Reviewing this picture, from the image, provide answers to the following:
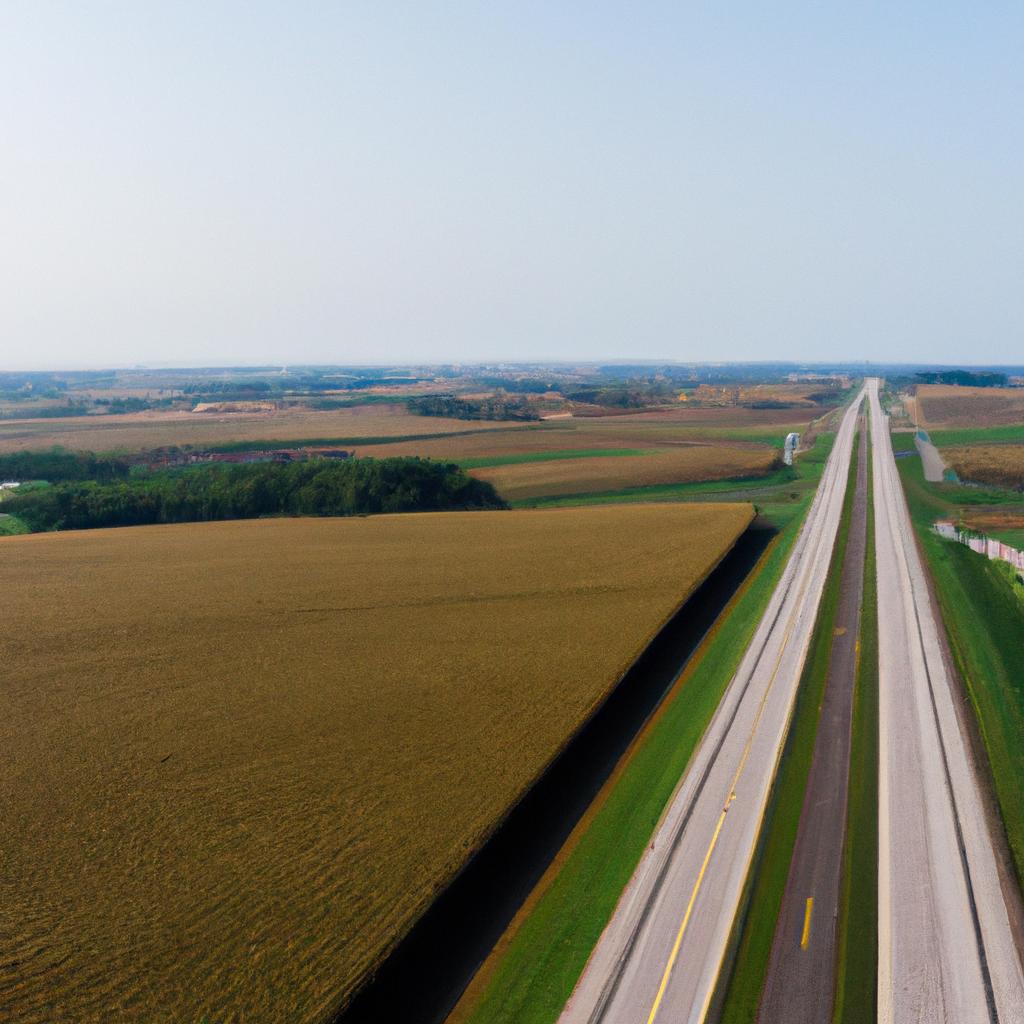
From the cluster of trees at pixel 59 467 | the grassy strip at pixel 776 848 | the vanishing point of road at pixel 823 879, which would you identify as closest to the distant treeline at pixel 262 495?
the cluster of trees at pixel 59 467

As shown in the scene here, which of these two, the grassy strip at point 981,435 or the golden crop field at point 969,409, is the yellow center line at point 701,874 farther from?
the golden crop field at point 969,409

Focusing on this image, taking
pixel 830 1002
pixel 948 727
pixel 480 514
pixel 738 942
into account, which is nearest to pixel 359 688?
pixel 738 942

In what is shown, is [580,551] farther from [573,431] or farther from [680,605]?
[573,431]

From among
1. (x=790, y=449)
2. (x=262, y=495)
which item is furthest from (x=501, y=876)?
(x=790, y=449)

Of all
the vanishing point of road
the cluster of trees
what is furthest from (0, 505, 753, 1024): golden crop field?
the cluster of trees

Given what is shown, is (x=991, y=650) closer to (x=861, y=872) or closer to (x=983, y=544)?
(x=861, y=872)

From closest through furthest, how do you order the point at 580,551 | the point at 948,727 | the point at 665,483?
the point at 948,727, the point at 580,551, the point at 665,483
